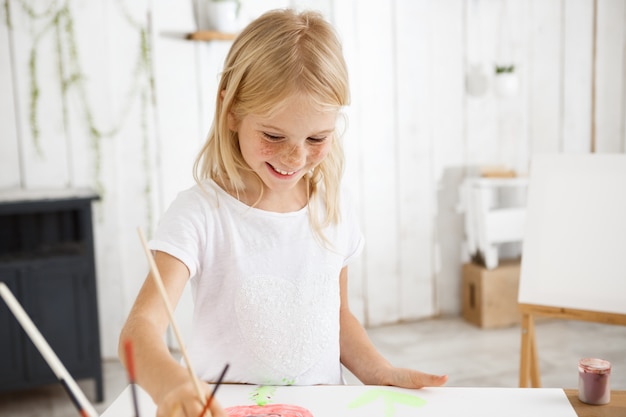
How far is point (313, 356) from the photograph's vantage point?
1079 mm

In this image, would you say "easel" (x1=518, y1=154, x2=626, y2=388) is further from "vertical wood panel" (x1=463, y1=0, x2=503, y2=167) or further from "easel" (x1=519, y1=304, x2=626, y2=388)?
"vertical wood panel" (x1=463, y1=0, x2=503, y2=167)

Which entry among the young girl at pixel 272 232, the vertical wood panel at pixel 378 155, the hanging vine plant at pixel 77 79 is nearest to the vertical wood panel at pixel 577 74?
the vertical wood panel at pixel 378 155

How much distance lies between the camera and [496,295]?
122 inches

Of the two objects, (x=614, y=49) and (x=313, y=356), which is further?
(x=614, y=49)

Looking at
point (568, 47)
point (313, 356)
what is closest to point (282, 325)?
point (313, 356)

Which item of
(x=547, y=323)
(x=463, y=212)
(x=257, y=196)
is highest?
(x=257, y=196)

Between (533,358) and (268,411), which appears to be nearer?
(268,411)

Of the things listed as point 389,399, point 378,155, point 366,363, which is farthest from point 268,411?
point 378,155

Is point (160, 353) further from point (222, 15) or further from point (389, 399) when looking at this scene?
point (222, 15)

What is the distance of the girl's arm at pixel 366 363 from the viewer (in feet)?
3.13

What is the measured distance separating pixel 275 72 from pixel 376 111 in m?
2.24

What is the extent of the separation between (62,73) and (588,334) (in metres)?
2.69

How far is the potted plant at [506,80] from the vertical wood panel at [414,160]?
35cm

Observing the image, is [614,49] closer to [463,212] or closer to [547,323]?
[463,212]
